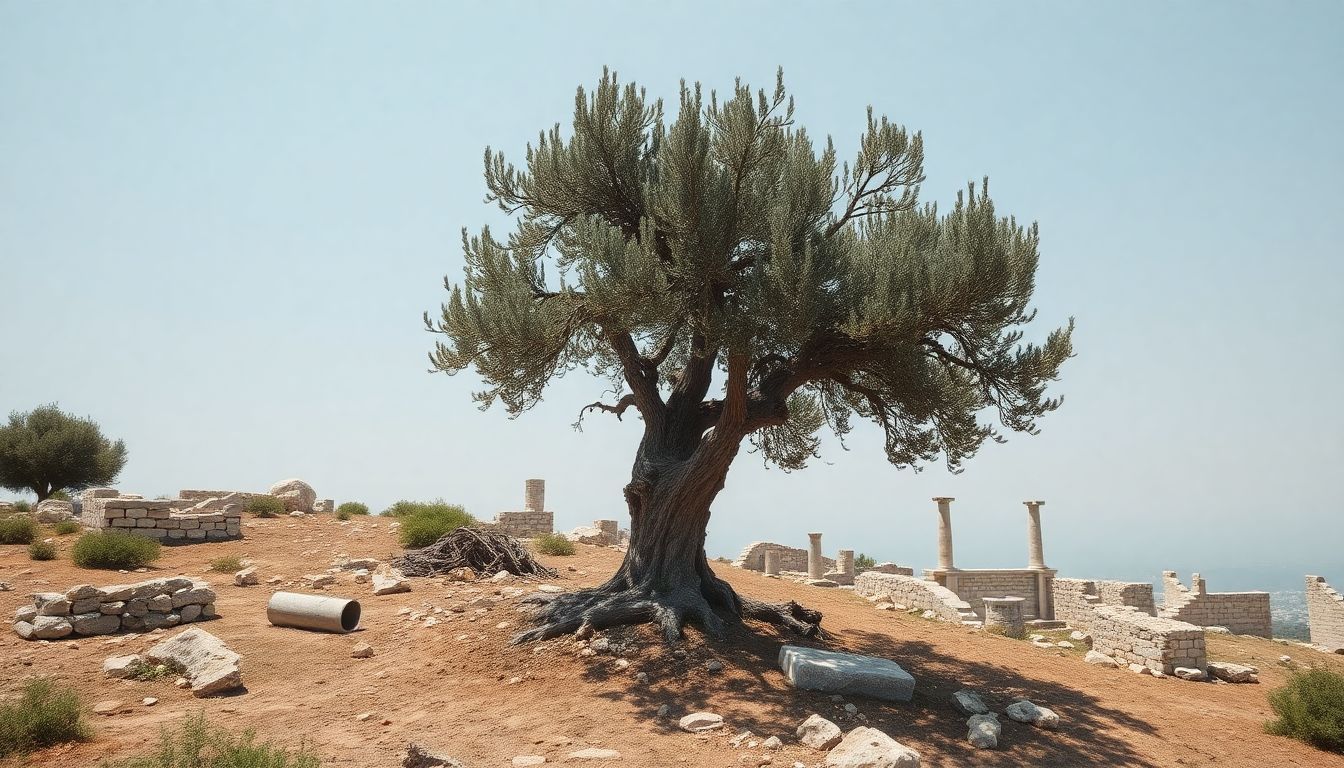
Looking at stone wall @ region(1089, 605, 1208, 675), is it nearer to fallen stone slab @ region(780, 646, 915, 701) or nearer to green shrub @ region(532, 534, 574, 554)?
fallen stone slab @ region(780, 646, 915, 701)

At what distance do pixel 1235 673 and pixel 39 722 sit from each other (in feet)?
58.1

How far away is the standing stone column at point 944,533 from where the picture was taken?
26047 mm

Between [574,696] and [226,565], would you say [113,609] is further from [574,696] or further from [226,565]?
[574,696]

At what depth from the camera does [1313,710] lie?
10.3 m

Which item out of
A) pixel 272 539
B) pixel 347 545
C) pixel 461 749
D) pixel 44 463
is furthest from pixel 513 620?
pixel 44 463

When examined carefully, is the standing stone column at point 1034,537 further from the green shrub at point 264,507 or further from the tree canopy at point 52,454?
the tree canopy at point 52,454

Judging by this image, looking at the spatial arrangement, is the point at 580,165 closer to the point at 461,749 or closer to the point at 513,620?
the point at 513,620

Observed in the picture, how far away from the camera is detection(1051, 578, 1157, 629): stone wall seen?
2386 cm

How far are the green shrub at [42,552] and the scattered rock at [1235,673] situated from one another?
23.2 m

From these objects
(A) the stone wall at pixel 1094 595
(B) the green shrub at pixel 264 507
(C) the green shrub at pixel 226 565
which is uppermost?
(B) the green shrub at pixel 264 507

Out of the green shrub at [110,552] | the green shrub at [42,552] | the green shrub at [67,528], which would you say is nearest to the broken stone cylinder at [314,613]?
the green shrub at [110,552]

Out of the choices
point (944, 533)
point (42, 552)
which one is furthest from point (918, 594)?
point (42, 552)

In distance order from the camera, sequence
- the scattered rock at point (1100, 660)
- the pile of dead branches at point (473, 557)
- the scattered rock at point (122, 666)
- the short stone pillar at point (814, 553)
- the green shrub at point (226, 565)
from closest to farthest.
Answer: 1. the scattered rock at point (122, 666)
2. the scattered rock at point (1100, 660)
3. the green shrub at point (226, 565)
4. the pile of dead branches at point (473, 557)
5. the short stone pillar at point (814, 553)

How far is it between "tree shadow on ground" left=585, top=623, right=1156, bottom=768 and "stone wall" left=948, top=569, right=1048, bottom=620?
14636 millimetres
